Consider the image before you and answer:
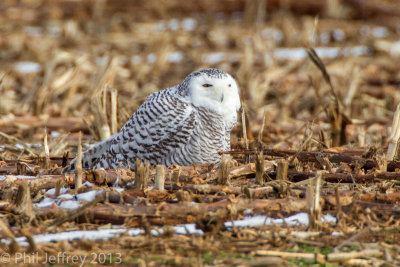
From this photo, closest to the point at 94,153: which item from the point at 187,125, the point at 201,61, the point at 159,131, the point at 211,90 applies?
the point at 159,131

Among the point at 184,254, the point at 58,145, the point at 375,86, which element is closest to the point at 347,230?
the point at 184,254

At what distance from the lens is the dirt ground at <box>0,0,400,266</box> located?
114 inches

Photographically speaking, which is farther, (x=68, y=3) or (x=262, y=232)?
(x=68, y=3)

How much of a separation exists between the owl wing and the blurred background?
2.25 ft

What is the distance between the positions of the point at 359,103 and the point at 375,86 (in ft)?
5.72

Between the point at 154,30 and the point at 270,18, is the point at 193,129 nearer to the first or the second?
the point at 154,30

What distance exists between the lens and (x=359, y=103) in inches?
338

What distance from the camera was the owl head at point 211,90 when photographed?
4.75 meters

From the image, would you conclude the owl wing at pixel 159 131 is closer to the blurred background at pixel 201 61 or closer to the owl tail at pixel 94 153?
the owl tail at pixel 94 153

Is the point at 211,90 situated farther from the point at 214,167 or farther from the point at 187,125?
the point at 214,167

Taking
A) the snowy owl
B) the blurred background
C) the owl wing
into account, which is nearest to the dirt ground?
the blurred background

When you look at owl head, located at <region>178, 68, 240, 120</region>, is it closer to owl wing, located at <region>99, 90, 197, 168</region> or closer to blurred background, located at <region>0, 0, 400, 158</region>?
owl wing, located at <region>99, 90, 197, 168</region>

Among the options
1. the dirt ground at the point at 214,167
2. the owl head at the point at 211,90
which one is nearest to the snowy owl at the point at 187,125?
the owl head at the point at 211,90

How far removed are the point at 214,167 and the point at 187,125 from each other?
22.3 inches
